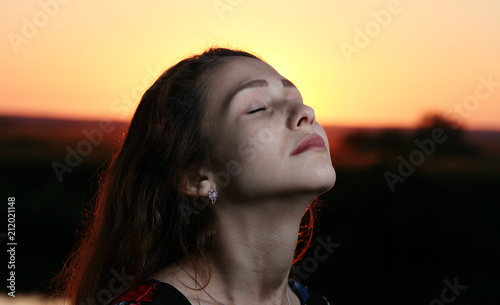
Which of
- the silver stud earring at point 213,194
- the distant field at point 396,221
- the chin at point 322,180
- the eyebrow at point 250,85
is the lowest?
the distant field at point 396,221

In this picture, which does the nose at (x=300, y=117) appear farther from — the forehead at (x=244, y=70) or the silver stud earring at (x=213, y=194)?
the silver stud earring at (x=213, y=194)

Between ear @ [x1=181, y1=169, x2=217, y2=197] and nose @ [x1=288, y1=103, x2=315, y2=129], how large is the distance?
0.98 feet

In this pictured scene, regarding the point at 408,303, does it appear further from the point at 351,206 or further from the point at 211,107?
the point at 211,107

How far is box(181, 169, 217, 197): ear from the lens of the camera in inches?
67.0

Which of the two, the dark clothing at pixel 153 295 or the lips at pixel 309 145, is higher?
the lips at pixel 309 145

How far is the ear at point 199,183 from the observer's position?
5.58ft

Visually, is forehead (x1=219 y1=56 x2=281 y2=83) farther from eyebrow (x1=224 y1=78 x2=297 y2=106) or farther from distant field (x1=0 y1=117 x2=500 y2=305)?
distant field (x1=0 y1=117 x2=500 y2=305)

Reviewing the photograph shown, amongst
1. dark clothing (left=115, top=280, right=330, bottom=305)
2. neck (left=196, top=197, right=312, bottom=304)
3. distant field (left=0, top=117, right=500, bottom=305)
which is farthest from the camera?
distant field (left=0, top=117, right=500, bottom=305)

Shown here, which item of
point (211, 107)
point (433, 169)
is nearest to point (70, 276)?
point (211, 107)

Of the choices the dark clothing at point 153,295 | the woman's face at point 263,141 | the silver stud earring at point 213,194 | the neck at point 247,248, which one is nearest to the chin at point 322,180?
the woman's face at point 263,141

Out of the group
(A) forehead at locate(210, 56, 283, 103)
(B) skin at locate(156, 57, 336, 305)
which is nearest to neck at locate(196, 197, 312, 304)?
(B) skin at locate(156, 57, 336, 305)

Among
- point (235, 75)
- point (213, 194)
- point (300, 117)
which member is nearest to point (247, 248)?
point (213, 194)

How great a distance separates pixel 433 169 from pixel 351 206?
597mm

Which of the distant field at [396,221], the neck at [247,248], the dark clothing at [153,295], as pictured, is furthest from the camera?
the distant field at [396,221]
